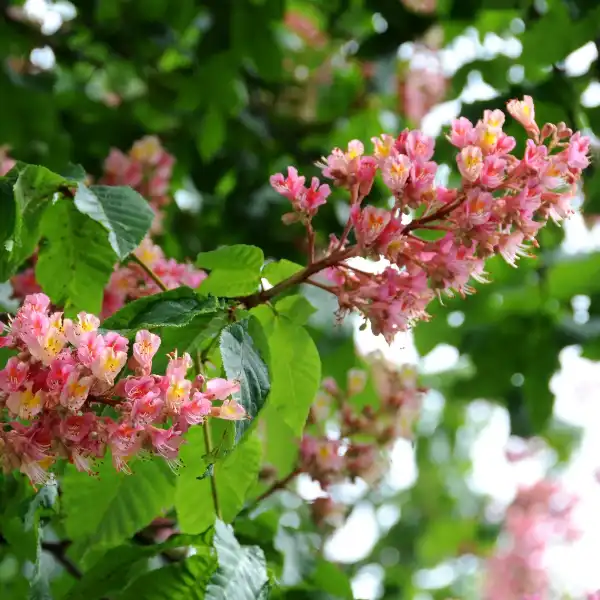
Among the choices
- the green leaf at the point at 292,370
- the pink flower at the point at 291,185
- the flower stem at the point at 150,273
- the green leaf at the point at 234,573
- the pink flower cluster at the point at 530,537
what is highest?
the pink flower at the point at 291,185

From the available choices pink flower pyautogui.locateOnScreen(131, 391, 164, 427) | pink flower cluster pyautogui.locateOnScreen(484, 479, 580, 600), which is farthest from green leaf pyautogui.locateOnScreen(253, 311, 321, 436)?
pink flower cluster pyautogui.locateOnScreen(484, 479, 580, 600)

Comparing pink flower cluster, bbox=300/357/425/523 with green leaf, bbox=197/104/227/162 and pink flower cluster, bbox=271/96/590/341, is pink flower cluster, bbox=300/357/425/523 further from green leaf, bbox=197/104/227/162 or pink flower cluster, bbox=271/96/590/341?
green leaf, bbox=197/104/227/162

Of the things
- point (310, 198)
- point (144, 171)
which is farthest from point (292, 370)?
point (144, 171)

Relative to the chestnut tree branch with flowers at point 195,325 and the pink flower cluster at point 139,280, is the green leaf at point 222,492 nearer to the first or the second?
the chestnut tree branch with flowers at point 195,325

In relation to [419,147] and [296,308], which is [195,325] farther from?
[419,147]

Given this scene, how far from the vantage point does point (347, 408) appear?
133 cm

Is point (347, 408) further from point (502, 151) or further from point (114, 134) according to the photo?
point (114, 134)

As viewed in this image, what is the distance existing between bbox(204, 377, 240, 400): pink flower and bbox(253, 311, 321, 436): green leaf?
167mm

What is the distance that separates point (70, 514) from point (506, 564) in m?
3.36

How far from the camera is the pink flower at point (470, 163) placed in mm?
798

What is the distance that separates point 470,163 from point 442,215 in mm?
52

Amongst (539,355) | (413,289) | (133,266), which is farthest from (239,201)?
(413,289)

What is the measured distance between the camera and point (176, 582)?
0.84 meters

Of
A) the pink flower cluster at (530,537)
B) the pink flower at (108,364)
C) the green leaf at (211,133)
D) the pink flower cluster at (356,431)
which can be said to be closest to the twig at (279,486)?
the pink flower cluster at (356,431)
